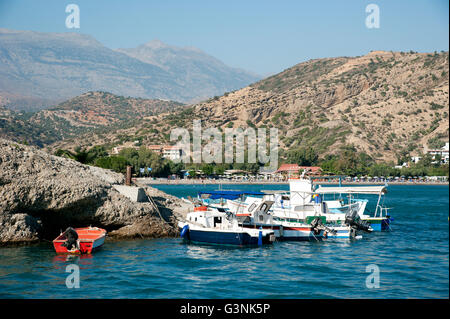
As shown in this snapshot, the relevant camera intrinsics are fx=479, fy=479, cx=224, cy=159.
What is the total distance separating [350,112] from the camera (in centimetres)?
16625

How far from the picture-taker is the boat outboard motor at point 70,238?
23.1 meters

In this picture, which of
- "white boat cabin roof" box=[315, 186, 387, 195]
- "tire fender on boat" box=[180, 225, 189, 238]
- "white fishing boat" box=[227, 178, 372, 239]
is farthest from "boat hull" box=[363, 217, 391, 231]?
"tire fender on boat" box=[180, 225, 189, 238]

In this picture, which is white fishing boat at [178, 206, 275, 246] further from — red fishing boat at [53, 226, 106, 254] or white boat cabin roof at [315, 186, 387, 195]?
white boat cabin roof at [315, 186, 387, 195]

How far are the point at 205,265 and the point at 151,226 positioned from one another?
25.1 feet

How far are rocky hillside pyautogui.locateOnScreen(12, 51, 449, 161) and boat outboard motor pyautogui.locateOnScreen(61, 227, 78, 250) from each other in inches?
4939

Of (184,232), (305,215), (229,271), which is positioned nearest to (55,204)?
(184,232)

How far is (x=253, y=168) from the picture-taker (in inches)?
5433

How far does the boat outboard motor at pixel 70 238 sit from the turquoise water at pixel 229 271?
0.89 m

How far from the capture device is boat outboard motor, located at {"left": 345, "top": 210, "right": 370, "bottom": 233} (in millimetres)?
34484

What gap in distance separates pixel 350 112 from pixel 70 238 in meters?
153

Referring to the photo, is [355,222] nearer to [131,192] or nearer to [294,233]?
[294,233]

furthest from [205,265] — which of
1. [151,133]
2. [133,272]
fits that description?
[151,133]
